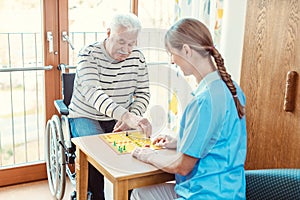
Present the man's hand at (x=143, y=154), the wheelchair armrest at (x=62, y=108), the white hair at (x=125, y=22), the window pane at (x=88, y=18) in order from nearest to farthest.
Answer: the man's hand at (x=143, y=154) → the white hair at (x=125, y=22) → the wheelchair armrest at (x=62, y=108) → the window pane at (x=88, y=18)

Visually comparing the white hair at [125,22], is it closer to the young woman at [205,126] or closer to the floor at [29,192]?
the young woman at [205,126]

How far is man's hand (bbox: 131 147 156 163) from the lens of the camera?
66.8 inches

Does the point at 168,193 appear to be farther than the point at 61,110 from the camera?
No

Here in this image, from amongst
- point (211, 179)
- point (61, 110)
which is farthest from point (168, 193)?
point (61, 110)

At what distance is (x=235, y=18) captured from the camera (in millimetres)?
2826

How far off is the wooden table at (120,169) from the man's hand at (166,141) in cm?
3

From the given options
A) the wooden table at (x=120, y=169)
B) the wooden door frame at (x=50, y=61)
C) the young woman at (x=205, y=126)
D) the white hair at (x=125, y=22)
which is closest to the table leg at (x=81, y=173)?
the wooden table at (x=120, y=169)

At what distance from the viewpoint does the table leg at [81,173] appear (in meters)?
Result: 1.95

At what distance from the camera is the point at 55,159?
2.68m

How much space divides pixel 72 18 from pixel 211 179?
1818mm

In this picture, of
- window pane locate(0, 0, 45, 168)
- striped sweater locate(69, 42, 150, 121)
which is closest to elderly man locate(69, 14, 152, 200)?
striped sweater locate(69, 42, 150, 121)

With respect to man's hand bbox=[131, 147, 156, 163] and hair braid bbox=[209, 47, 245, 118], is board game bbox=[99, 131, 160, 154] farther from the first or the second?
hair braid bbox=[209, 47, 245, 118]

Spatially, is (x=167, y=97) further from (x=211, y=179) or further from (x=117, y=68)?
(x=117, y=68)

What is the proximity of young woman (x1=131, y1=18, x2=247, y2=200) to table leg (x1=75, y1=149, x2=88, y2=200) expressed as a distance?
19.0 inches
